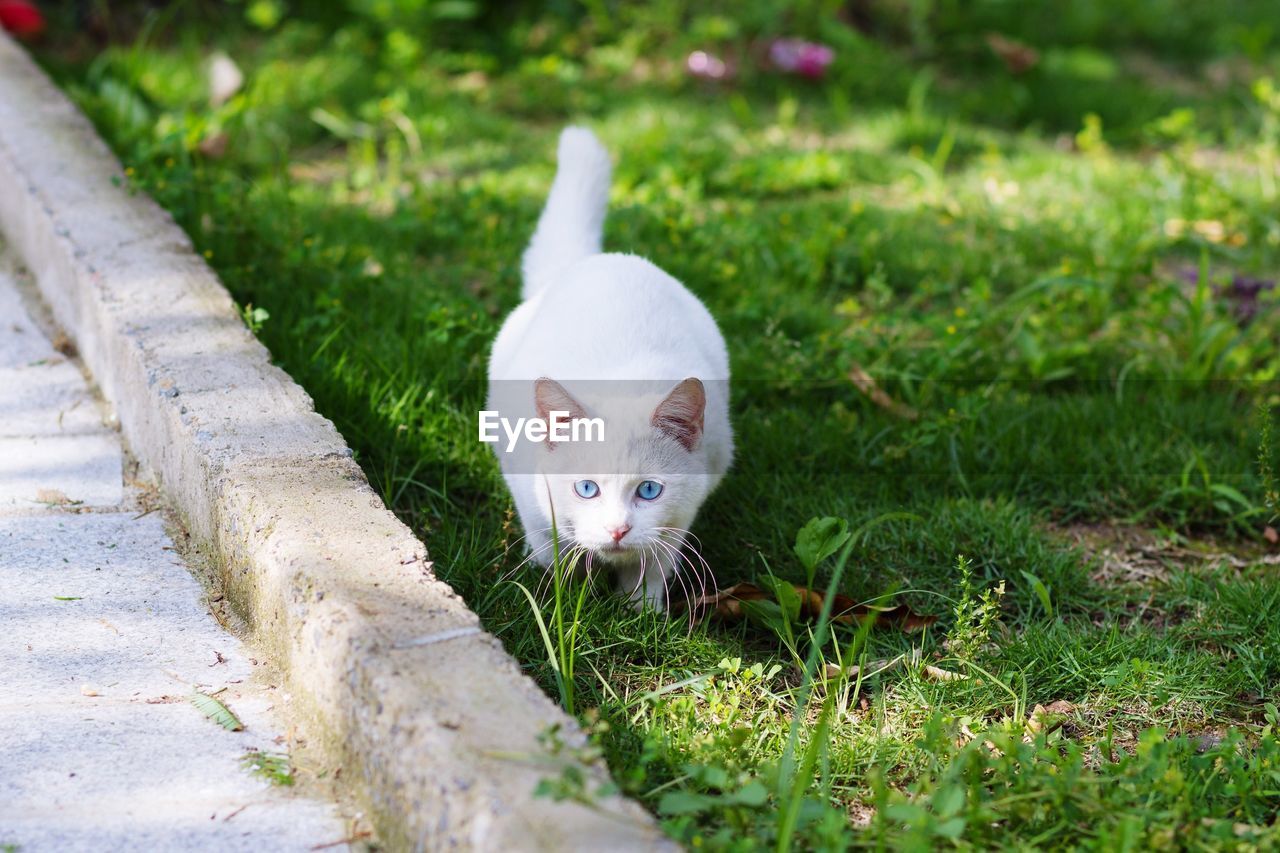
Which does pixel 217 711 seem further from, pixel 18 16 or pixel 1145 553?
pixel 18 16

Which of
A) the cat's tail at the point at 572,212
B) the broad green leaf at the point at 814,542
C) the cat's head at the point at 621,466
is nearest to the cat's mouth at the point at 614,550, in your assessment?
the cat's head at the point at 621,466

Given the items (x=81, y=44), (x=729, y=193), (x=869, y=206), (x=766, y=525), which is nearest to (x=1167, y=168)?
(x=869, y=206)

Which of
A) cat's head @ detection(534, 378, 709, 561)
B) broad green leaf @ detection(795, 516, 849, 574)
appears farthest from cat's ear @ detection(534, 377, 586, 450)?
broad green leaf @ detection(795, 516, 849, 574)

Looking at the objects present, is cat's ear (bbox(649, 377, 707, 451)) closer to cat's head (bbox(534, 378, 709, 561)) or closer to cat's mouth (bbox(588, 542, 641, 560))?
cat's head (bbox(534, 378, 709, 561))

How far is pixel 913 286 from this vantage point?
4.23 metres

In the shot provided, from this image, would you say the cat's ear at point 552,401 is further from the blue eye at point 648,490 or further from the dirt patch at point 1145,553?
the dirt patch at point 1145,553

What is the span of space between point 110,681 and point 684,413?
1.15m

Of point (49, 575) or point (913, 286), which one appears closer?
point (49, 575)

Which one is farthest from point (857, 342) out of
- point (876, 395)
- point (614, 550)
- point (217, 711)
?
point (217, 711)

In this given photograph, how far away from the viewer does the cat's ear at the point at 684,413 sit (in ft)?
7.96

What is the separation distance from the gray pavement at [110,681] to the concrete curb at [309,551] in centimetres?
9

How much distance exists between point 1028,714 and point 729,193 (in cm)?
289

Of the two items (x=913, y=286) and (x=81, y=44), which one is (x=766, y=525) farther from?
(x=81, y=44)

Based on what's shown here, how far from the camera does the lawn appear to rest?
7.00ft
